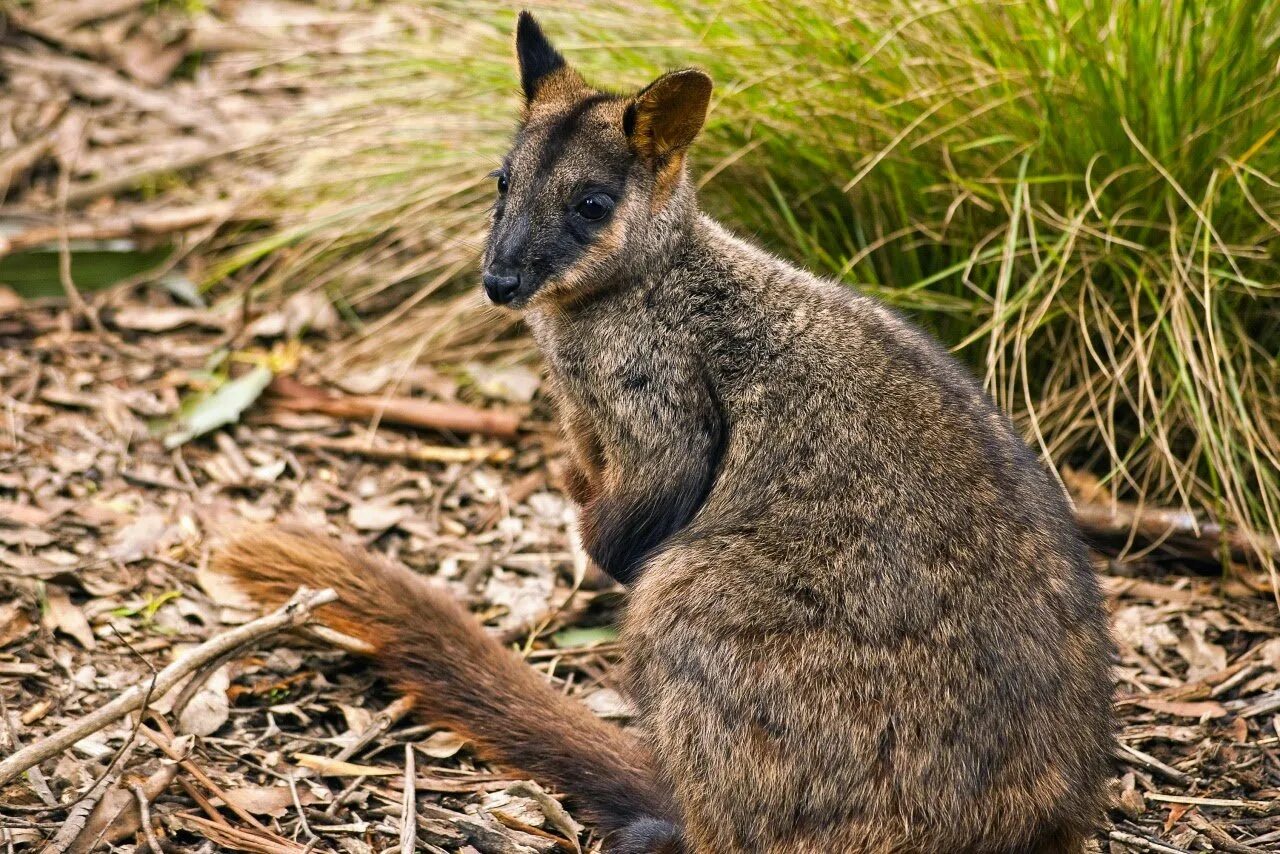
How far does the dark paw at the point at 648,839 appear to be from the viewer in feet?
12.8

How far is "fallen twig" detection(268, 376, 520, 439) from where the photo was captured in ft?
20.2

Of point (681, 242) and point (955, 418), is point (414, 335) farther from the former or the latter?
point (955, 418)

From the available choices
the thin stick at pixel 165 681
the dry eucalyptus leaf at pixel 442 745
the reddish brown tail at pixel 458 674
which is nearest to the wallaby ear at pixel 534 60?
the reddish brown tail at pixel 458 674

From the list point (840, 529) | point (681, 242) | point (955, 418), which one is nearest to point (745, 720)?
point (840, 529)

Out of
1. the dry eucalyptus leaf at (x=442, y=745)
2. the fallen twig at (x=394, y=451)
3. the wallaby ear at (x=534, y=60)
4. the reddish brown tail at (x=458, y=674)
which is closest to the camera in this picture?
the reddish brown tail at (x=458, y=674)

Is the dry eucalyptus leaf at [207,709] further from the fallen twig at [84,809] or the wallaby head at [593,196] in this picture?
the wallaby head at [593,196]

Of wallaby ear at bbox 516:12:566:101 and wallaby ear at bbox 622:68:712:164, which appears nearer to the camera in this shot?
wallaby ear at bbox 622:68:712:164

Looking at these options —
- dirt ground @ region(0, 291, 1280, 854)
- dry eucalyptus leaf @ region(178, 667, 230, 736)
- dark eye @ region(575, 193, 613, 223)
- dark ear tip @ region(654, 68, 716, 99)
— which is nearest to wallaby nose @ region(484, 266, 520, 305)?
dark eye @ region(575, 193, 613, 223)

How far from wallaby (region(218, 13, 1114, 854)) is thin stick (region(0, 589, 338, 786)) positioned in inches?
11.0

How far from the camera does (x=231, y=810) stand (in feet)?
13.1

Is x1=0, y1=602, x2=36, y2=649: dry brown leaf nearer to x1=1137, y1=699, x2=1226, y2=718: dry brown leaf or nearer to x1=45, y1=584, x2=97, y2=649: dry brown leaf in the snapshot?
x1=45, y1=584, x2=97, y2=649: dry brown leaf

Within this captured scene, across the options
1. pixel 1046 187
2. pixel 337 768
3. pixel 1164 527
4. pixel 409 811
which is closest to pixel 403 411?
pixel 337 768

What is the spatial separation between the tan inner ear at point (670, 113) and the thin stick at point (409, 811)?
1947 millimetres

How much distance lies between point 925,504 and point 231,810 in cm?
211
